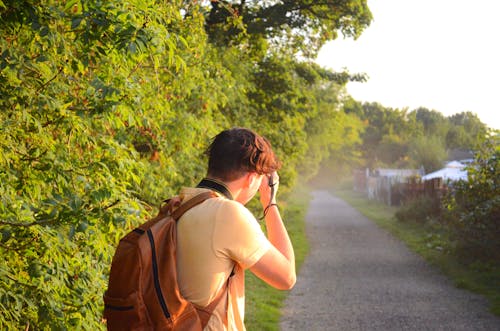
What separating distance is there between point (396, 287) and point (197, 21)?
5.75 metres

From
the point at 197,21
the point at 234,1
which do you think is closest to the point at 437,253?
the point at 234,1

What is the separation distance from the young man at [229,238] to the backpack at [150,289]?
0.17 ft

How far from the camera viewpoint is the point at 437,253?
14.3m

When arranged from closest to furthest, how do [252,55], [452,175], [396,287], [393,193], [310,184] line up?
[396,287]
[252,55]
[452,175]
[393,193]
[310,184]

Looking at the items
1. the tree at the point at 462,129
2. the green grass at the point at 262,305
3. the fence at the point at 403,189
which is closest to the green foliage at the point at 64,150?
the green grass at the point at 262,305

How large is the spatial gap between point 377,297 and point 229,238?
25.8 feet

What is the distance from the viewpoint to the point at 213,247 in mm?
2316

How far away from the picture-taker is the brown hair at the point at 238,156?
8.16 feet

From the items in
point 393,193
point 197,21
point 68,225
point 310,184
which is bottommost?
point 310,184

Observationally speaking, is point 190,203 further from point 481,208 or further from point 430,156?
point 430,156

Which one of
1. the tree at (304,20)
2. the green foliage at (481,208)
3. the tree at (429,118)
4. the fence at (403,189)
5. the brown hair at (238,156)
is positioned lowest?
the fence at (403,189)

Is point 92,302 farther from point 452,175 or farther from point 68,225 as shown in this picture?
point 452,175

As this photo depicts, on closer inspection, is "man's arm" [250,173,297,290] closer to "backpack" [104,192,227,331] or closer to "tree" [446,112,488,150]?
"backpack" [104,192,227,331]

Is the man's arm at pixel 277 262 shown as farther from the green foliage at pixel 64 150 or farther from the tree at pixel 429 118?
the tree at pixel 429 118
